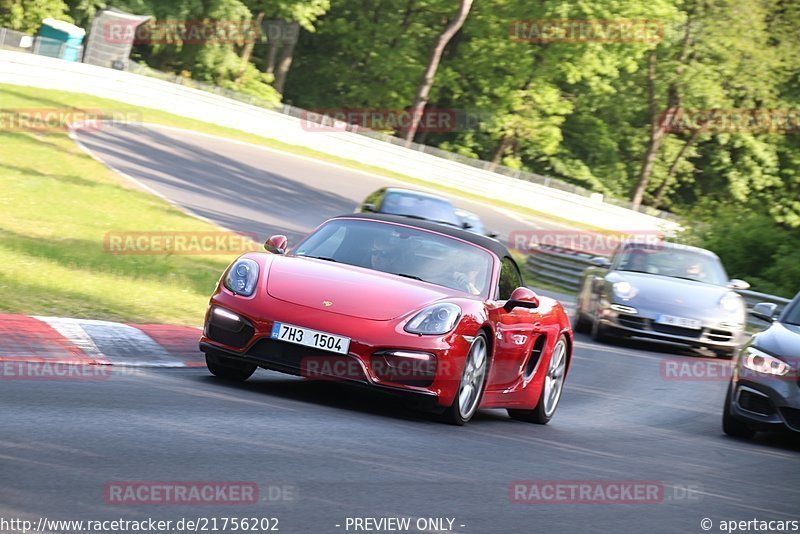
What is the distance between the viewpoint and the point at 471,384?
341 inches

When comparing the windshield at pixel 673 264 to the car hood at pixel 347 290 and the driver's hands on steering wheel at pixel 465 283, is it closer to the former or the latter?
the driver's hands on steering wheel at pixel 465 283

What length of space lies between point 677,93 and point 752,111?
13.1 ft

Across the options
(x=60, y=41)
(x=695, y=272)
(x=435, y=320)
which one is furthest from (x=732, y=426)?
(x=60, y=41)

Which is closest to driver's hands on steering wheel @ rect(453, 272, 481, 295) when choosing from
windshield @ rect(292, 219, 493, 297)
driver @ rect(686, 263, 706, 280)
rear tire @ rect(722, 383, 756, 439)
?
windshield @ rect(292, 219, 493, 297)

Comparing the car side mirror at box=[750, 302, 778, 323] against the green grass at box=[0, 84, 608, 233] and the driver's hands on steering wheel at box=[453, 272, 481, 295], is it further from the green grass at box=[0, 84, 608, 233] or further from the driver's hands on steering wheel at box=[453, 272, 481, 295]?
the green grass at box=[0, 84, 608, 233]

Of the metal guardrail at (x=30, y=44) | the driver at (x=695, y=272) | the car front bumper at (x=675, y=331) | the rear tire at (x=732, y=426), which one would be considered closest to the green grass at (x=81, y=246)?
the rear tire at (x=732, y=426)

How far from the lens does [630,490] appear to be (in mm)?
7121

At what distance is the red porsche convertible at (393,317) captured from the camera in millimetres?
8062

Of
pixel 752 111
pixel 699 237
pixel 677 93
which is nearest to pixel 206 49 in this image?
pixel 677 93

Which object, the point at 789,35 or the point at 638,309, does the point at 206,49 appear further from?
the point at 638,309

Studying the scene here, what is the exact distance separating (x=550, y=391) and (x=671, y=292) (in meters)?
7.04

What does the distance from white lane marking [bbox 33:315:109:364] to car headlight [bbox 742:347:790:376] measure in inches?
196

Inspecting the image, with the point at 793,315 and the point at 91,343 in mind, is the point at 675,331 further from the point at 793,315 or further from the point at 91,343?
the point at 91,343

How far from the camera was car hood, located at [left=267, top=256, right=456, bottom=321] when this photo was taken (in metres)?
8.20
